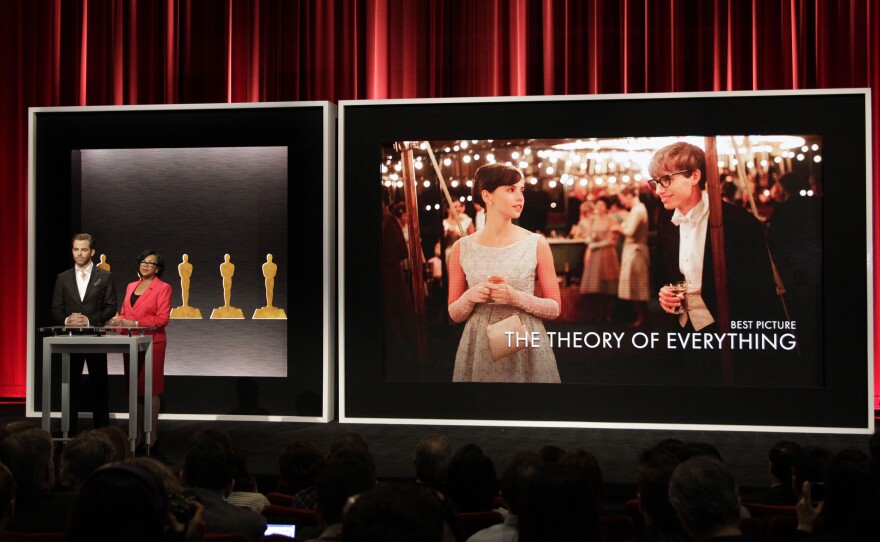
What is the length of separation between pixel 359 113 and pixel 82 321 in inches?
107

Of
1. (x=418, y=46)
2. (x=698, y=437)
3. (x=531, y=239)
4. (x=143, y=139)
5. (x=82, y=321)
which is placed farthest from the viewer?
(x=418, y=46)

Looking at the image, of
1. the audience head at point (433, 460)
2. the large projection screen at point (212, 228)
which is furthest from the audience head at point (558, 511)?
the large projection screen at point (212, 228)

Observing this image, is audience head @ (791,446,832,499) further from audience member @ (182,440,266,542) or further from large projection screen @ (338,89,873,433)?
large projection screen @ (338,89,873,433)

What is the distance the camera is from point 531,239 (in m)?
7.10

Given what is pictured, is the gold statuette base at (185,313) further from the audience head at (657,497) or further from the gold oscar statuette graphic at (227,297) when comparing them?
the audience head at (657,497)

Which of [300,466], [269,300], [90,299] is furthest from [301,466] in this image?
[269,300]

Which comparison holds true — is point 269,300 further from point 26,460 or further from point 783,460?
point 783,460

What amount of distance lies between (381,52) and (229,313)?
273 centimetres

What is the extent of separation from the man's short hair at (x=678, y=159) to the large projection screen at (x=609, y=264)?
0.05 meters

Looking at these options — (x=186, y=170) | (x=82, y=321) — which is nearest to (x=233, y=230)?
(x=186, y=170)

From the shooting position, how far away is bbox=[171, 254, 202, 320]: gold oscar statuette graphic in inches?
314

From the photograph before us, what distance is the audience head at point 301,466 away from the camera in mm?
3500

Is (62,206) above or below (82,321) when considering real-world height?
above

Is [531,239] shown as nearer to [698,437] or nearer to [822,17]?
[698,437]
